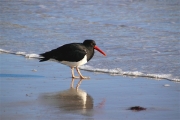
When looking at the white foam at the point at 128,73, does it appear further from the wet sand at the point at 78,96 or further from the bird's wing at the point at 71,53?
the bird's wing at the point at 71,53

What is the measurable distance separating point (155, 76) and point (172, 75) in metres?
0.31

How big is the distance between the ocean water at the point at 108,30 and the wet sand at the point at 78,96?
0.77 m

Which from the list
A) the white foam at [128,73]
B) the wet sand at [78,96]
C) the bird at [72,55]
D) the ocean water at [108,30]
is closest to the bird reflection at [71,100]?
the wet sand at [78,96]

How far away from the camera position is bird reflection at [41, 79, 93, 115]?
7.29 meters

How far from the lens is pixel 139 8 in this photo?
19.7 m

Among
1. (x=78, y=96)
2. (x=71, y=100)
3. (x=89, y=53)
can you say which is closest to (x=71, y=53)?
(x=89, y=53)

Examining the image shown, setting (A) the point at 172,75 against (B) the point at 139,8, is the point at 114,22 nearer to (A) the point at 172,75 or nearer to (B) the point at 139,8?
(B) the point at 139,8

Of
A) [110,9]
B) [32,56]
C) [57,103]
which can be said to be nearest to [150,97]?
[57,103]

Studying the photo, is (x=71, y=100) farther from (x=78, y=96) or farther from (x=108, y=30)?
(x=108, y=30)

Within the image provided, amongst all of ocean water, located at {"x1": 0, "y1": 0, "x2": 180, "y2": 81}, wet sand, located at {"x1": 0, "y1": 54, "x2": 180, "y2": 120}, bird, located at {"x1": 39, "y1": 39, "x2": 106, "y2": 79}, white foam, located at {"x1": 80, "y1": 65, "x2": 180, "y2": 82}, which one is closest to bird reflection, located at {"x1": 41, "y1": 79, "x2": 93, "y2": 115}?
wet sand, located at {"x1": 0, "y1": 54, "x2": 180, "y2": 120}

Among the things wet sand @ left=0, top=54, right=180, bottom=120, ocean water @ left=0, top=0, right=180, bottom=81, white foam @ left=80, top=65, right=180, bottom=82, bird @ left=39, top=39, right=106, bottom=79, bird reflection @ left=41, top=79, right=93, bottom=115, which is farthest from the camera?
ocean water @ left=0, top=0, right=180, bottom=81

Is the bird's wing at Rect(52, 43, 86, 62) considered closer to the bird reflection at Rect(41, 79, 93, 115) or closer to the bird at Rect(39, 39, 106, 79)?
the bird at Rect(39, 39, 106, 79)

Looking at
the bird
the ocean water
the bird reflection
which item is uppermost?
the bird

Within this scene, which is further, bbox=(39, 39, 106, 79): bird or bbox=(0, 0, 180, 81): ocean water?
bbox=(0, 0, 180, 81): ocean water
